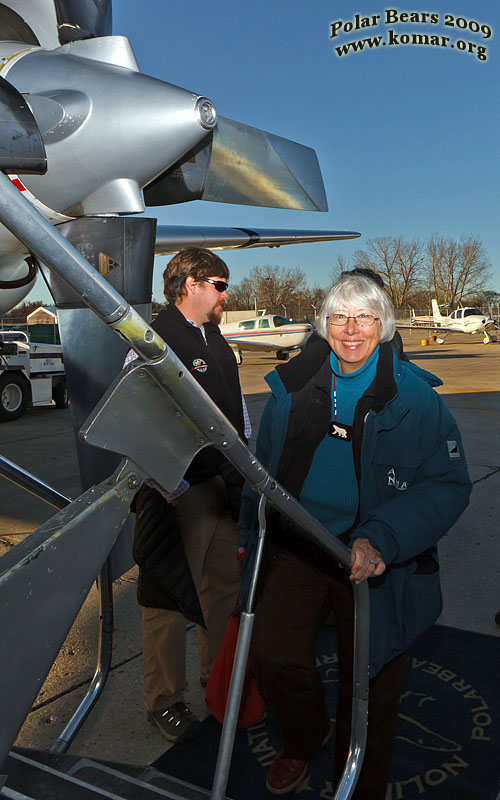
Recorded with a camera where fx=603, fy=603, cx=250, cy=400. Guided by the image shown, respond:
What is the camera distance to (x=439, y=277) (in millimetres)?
62938

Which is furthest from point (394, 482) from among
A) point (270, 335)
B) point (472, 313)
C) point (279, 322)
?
point (472, 313)

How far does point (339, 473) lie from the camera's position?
1872mm

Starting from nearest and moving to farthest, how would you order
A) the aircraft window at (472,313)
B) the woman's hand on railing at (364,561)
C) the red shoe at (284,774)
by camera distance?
the woman's hand on railing at (364,561)
the red shoe at (284,774)
the aircraft window at (472,313)

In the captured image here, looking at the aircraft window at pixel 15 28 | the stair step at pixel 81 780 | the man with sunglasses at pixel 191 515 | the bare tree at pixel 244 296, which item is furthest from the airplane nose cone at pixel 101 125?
the bare tree at pixel 244 296

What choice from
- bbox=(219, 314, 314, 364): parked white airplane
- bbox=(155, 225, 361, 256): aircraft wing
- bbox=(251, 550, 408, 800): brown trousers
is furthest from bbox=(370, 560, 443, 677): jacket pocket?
bbox=(219, 314, 314, 364): parked white airplane

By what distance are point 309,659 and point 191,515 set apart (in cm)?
72

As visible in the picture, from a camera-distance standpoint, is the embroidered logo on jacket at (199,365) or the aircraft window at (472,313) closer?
the embroidered logo on jacket at (199,365)

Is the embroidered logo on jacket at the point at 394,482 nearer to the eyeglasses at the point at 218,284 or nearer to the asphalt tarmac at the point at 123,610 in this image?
the eyeglasses at the point at 218,284

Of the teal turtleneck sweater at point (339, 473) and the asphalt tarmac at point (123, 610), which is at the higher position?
the teal turtleneck sweater at point (339, 473)

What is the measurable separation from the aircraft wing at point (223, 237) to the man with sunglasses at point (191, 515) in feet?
→ 12.5

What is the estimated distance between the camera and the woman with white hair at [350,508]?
5.78ft

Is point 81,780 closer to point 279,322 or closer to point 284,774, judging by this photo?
point 284,774

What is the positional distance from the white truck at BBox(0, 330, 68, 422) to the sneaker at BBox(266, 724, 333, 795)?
26.1 ft

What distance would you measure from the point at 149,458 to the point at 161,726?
168cm
